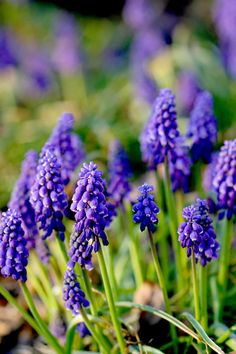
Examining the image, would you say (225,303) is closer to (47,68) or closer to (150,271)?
(150,271)

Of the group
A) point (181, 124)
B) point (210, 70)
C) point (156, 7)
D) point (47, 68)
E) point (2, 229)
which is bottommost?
point (2, 229)

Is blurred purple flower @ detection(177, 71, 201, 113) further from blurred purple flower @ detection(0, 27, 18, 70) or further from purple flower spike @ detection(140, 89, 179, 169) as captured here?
purple flower spike @ detection(140, 89, 179, 169)

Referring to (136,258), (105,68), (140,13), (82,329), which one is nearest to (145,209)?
(82,329)

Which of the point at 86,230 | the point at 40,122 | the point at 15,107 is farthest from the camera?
the point at 15,107

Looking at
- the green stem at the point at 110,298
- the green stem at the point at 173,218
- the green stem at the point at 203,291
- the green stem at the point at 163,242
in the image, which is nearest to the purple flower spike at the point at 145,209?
the green stem at the point at 110,298

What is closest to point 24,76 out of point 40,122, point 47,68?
point 47,68

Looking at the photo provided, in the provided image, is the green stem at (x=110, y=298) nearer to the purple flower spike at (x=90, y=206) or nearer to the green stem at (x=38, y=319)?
the purple flower spike at (x=90, y=206)

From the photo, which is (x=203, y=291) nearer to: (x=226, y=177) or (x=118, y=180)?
(x=226, y=177)
